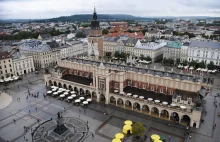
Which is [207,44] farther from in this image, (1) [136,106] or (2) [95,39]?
(1) [136,106]

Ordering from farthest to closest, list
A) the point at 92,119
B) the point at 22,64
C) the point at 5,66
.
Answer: the point at 22,64
the point at 5,66
the point at 92,119

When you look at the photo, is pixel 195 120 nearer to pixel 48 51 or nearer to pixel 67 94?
pixel 67 94

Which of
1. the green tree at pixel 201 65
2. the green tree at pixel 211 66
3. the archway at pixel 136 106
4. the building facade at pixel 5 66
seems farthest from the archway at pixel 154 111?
the building facade at pixel 5 66

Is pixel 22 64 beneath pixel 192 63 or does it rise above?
above

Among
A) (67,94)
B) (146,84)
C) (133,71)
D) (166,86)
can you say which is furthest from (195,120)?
(67,94)

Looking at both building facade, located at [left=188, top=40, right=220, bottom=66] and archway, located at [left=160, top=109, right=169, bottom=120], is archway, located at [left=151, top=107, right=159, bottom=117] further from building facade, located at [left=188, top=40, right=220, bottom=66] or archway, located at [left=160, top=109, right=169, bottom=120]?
building facade, located at [left=188, top=40, right=220, bottom=66]

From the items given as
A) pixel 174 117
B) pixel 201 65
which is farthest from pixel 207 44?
pixel 174 117

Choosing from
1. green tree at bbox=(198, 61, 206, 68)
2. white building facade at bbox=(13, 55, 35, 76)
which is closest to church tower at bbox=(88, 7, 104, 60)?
white building facade at bbox=(13, 55, 35, 76)
